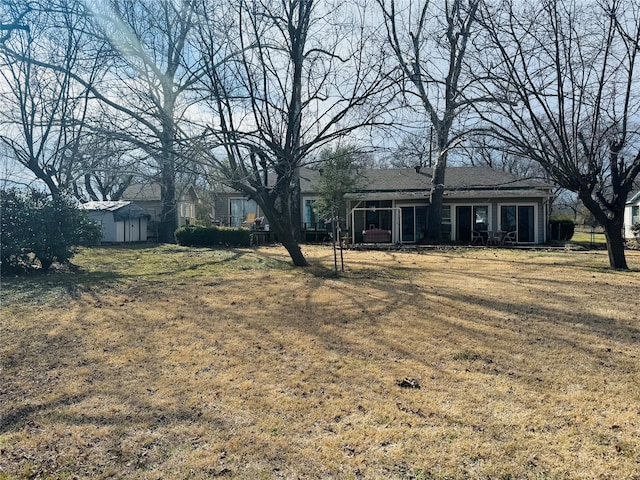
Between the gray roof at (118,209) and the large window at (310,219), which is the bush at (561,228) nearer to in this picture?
the large window at (310,219)

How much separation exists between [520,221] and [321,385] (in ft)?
64.3

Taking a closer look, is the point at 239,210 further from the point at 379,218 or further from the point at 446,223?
the point at 446,223

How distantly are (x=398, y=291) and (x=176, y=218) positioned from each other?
1980 cm

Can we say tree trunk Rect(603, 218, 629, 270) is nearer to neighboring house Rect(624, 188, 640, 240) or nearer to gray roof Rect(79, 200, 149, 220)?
neighboring house Rect(624, 188, 640, 240)

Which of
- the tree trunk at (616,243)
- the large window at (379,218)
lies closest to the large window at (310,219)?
the large window at (379,218)

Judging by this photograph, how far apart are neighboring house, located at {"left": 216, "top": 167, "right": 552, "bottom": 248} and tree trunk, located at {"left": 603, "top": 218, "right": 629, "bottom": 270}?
821 cm

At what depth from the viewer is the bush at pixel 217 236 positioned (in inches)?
725

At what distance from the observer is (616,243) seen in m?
10.9

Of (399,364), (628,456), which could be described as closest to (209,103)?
(399,364)

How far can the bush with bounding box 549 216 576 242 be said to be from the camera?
22.8m

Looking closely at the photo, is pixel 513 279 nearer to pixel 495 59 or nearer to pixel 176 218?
pixel 495 59

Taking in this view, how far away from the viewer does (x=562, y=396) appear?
3.35 meters

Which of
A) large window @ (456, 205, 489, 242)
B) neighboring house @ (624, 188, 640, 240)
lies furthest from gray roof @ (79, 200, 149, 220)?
neighboring house @ (624, 188, 640, 240)

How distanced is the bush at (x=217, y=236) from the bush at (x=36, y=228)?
7.79 meters
